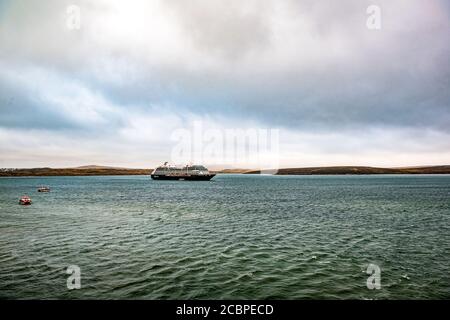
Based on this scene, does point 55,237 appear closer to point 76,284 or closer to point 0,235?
point 0,235

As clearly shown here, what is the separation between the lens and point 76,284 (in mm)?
16516

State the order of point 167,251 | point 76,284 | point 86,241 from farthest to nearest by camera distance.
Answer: point 86,241 → point 167,251 → point 76,284

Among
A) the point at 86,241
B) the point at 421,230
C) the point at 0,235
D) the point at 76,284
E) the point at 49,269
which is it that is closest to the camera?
the point at 76,284

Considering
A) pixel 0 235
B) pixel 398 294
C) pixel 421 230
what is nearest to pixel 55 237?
pixel 0 235

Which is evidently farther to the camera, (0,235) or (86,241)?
(0,235)

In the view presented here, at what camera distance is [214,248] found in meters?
25.3

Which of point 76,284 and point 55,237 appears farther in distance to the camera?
point 55,237

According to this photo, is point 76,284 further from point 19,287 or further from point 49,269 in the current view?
→ point 49,269
